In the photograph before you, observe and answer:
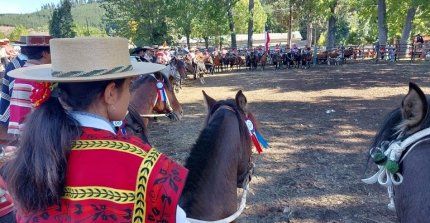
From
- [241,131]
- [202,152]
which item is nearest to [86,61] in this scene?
[202,152]

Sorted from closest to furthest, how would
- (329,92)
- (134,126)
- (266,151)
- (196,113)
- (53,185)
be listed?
(53,185) < (134,126) < (266,151) < (196,113) < (329,92)

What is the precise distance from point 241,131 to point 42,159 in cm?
192

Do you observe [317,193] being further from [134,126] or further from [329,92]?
[329,92]

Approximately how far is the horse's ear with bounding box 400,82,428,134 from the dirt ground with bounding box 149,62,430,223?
10.5 ft

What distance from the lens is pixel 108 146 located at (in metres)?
1.38

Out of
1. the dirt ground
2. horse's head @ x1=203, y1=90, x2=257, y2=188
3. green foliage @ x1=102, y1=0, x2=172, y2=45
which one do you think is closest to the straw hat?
horse's head @ x1=203, y1=90, x2=257, y2=188

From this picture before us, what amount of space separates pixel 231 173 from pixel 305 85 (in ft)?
45.9

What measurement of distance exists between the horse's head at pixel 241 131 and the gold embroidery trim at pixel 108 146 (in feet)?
5.34

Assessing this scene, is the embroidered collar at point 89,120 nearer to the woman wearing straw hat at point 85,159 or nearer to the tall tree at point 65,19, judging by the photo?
the woman wearing straw hat at point 85,159

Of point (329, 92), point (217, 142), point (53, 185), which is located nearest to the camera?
point (53, 185)

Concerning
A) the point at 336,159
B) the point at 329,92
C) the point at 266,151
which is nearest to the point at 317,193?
the point at 336,159

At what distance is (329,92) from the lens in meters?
A: 13.7

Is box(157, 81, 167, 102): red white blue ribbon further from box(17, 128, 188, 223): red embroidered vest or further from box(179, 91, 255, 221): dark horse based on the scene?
box(17, 128, 188, 223): red embroidered vest

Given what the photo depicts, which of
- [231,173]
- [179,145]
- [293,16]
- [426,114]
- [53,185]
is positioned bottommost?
[179,145]
